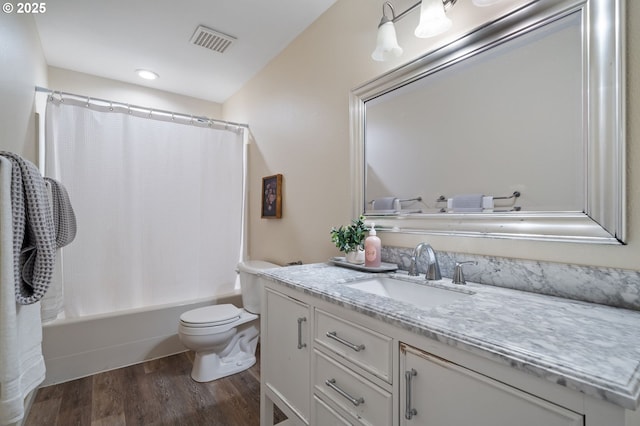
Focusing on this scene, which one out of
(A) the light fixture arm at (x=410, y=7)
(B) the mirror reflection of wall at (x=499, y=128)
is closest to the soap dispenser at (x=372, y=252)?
(B) the mirror reflection of wall at (x=499, y=128)

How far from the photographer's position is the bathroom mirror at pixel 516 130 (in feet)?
2.84

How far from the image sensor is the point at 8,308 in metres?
0.80

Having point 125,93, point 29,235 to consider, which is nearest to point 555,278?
point 29,235

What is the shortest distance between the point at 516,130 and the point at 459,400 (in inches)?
34.9

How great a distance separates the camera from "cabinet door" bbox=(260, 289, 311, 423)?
45.6 inches

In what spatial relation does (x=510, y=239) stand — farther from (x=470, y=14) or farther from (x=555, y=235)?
(x=470, y=14)

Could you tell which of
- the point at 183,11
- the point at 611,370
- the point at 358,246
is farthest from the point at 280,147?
the point at 611,370

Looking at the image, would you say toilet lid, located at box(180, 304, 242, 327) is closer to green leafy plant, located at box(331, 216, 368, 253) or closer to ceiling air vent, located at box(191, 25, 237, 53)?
green leafy plant, located at box(331, 216, 368, 253)

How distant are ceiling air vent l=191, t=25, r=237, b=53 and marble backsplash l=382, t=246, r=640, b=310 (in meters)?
2.04

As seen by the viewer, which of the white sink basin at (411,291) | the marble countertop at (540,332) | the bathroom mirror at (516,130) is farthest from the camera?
the white sink basin at (411,291)

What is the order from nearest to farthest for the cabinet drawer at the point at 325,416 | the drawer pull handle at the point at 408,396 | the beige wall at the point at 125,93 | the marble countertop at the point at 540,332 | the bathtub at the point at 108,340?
the marble countertop at the point at 540,332 < the drawer pull handle at the point at 408,396 < the cabinet drawer at the point at 325,416 < the bathtub at the point at 108,340 < the beige wall at the point at 125,93

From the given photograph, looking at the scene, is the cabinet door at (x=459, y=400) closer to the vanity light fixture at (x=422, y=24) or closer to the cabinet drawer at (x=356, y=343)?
the cabinet drawer at (x=356, y=343)

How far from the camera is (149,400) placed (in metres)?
1.79

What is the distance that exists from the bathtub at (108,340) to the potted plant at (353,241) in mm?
1644
